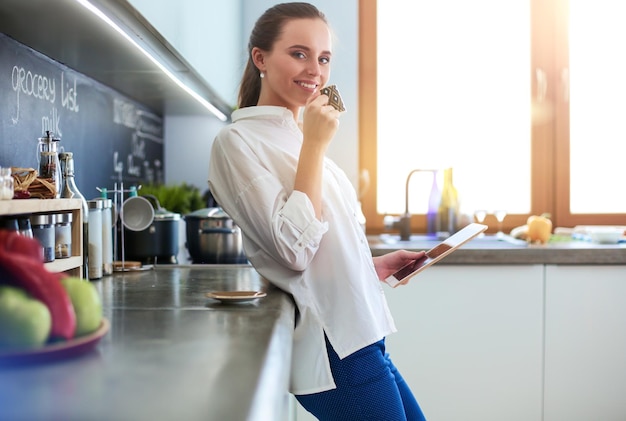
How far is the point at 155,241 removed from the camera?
6.82 feet

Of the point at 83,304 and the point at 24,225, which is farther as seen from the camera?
the point at 24,225

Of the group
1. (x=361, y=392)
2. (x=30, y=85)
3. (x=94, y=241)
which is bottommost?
(x=361, y=392)

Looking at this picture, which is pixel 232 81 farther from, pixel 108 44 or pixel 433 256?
pixel 433 256

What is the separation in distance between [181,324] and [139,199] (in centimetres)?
99

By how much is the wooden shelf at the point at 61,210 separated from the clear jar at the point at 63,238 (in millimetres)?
14

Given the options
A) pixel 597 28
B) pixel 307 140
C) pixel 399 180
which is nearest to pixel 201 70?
pixel 307 140

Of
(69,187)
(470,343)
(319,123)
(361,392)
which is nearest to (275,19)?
(319,123)

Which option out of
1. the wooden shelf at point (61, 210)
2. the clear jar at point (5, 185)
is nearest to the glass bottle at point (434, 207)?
the wooden shelf at point (61, 210)

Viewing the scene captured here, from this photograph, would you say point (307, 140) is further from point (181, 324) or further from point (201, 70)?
point (201, 70)

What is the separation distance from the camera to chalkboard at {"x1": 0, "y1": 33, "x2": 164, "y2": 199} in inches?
64.2

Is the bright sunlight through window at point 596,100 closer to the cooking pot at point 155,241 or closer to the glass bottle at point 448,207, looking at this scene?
the glass bottle at point 448,207

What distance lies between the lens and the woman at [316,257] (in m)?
1.37

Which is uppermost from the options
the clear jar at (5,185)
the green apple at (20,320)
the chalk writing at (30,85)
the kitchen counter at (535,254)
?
the chalk writing at (30,85)

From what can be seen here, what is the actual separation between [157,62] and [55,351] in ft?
3.99
